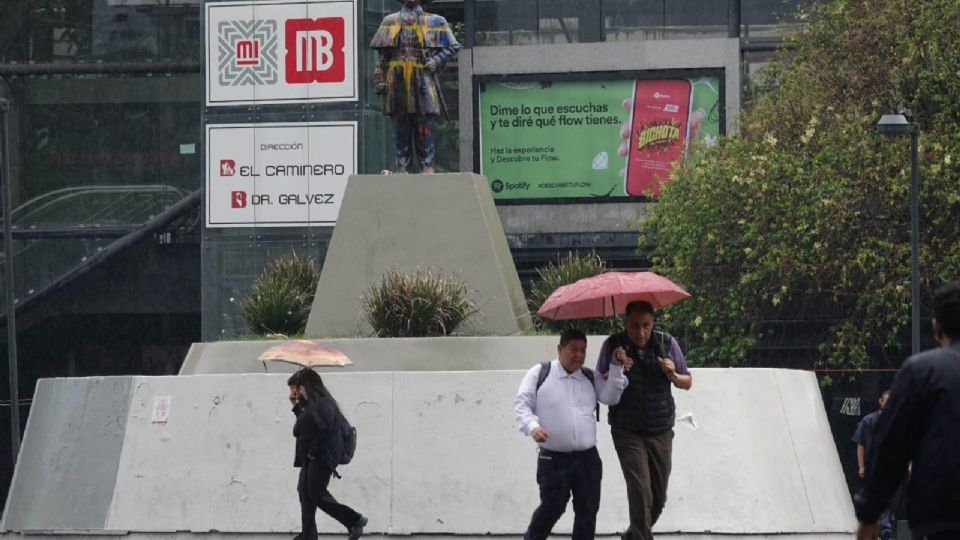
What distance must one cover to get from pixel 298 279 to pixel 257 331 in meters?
0.84

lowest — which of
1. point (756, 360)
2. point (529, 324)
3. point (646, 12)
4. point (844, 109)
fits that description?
point (756, 360)

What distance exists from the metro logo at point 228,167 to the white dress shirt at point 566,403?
26261 mm

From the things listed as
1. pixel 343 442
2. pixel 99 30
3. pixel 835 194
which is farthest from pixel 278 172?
pixel 343 442

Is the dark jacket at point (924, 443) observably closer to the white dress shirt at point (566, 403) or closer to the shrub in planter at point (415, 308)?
the white dress shirt at point (566, 403)

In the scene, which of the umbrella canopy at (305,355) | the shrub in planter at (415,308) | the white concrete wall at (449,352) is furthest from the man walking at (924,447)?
the shrub in planter at (415,308)

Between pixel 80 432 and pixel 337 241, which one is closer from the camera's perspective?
pixel 80 432

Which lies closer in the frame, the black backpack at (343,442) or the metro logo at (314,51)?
the black backpack at (343,442)

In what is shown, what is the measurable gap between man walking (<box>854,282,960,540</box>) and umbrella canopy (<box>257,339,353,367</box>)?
8.43m

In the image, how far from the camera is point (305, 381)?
1340 centimetres

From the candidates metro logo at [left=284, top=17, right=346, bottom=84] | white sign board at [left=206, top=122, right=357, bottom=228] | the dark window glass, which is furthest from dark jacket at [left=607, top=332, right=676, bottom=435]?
the dark window glass

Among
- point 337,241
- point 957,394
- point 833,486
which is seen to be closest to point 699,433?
point 833,486

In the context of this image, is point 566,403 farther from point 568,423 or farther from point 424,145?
point 424,145

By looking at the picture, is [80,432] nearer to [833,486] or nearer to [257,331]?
[257,331]

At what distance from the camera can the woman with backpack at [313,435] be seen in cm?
1332
